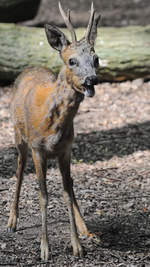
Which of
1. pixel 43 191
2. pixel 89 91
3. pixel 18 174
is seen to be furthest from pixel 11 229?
pixel 89 91

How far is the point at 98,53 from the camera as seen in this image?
32.8ft

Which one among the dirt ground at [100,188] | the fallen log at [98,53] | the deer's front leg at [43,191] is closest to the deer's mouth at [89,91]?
the deer's front leg at [43,191]

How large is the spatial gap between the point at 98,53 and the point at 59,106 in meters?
5.49

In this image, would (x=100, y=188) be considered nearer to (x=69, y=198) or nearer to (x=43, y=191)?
(x=69, y=198)

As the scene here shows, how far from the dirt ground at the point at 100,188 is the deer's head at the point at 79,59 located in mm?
1639

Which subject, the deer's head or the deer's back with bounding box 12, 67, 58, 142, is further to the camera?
the deer's back with bounding box 12, 67, 58, 142

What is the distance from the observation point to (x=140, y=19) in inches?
627

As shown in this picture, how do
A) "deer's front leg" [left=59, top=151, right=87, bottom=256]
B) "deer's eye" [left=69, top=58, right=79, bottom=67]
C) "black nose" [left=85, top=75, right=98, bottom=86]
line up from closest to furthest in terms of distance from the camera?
"black nose" [left=85, top=75, right=98, bottom=86]
"deer's eye" [left=69, top=58, right=79, bottom=67]
"deer's front leg" [left=59, top=151, right=87, bottom=256]

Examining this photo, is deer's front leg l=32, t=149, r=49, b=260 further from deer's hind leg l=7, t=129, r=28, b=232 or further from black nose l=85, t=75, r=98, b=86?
black nose l=85, t=75, r=98, b=86

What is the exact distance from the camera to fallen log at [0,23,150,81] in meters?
9.95

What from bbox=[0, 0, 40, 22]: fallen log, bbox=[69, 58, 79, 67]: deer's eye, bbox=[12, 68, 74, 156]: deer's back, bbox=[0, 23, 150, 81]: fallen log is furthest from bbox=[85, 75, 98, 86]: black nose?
bbox=[0, 0, 40, 22]: fallen log

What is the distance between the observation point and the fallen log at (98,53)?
9953mm

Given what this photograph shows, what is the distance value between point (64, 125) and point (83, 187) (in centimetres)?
211

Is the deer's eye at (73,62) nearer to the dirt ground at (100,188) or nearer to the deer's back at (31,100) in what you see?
the deer's back at (31,100)
